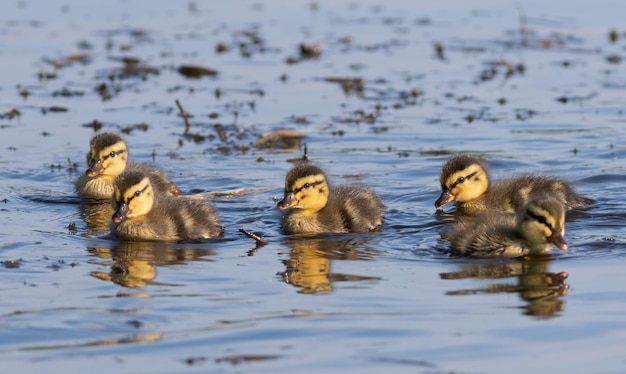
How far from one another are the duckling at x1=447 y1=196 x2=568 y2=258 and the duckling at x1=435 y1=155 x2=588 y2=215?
1.42 m

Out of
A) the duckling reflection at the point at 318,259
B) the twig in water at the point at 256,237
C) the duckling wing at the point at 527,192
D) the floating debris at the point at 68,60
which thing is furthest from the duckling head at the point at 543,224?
the floating debris at the point at 68,60

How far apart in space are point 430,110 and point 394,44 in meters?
→ 4.36

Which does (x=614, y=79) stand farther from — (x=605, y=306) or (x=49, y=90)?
(x=605, y=306)

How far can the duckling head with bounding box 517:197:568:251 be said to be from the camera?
27.1 ft

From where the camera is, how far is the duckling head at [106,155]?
10.6 meters

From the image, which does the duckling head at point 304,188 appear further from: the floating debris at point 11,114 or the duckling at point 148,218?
the floating debris at point 11,114

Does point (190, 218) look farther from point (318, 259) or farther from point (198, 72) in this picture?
point (198, 72)

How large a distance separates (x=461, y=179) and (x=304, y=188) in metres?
1.45

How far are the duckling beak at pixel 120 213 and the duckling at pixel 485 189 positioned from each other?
2.51m

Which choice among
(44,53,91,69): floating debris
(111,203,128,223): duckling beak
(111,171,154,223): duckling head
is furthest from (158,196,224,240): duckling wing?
(44,53,91,69): floating debris

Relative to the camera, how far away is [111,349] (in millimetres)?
6207

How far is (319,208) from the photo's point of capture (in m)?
9.54

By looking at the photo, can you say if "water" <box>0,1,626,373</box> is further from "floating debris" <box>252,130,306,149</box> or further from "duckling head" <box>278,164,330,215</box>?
"duckling head" <box>278,164,330,215</box>

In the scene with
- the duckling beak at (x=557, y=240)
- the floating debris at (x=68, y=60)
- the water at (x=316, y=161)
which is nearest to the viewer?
the water at (x=316, y=161)
